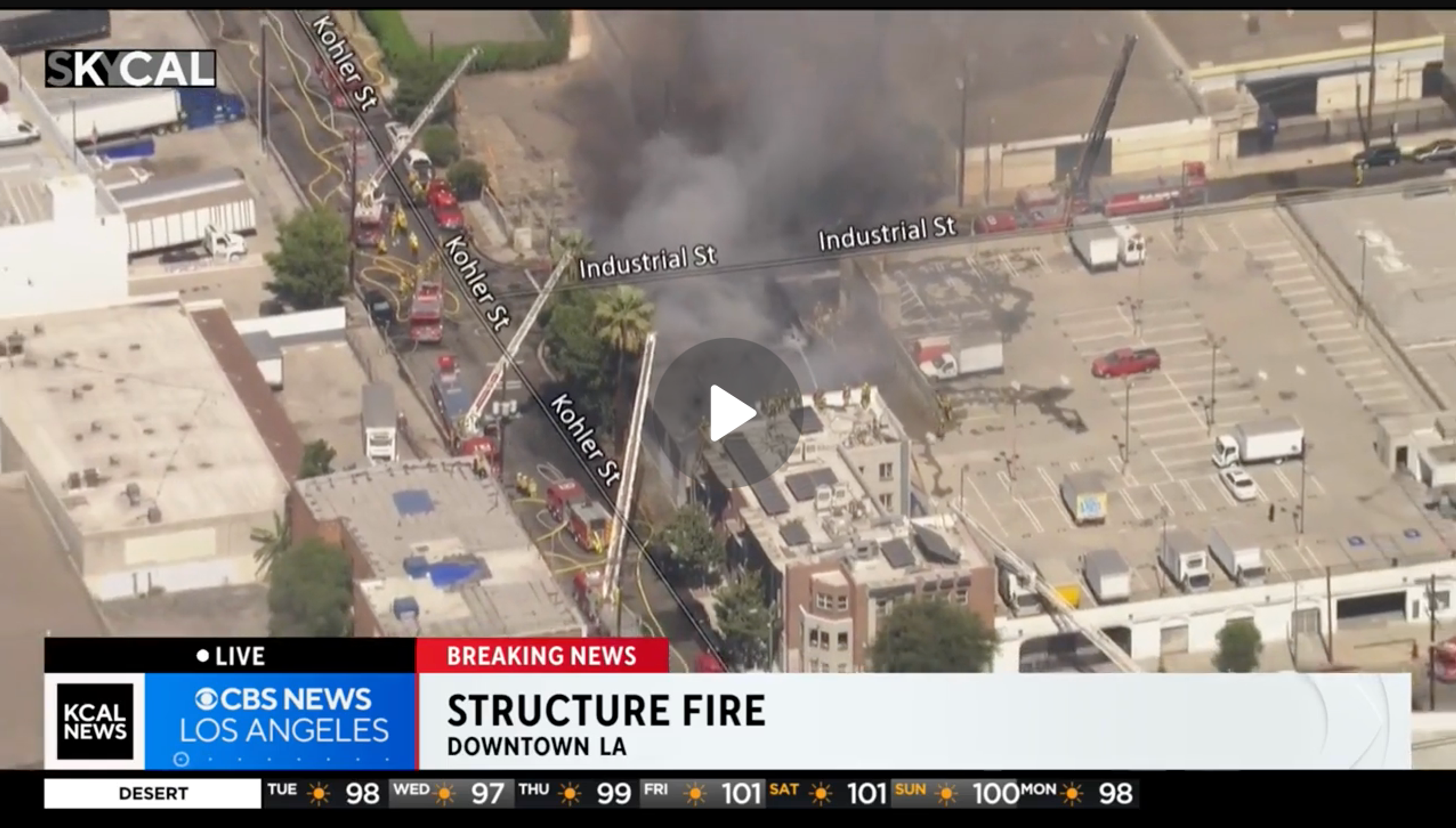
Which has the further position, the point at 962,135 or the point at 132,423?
the point at 962,135

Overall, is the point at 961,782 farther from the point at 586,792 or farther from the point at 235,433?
the point at 235,433

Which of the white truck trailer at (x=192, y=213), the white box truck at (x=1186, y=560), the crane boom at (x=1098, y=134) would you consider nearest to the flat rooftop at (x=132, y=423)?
the white truck trailer at (x=192, y=213)

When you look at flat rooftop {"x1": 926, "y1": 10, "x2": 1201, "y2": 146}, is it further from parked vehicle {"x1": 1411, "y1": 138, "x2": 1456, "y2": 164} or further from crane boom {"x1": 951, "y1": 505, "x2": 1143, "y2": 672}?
crane boom {"x1": 951, "y1": 505, "x2": 1143, "y2": 672}

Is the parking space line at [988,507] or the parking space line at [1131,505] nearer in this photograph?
the parking space line at [988,507]

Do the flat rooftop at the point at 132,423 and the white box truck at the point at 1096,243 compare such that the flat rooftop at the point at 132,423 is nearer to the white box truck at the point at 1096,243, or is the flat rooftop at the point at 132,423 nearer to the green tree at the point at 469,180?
the green tree at the point at 469,180

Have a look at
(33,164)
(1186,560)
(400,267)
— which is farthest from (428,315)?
(1186,560)

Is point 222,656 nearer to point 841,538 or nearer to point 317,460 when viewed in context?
point 317,460

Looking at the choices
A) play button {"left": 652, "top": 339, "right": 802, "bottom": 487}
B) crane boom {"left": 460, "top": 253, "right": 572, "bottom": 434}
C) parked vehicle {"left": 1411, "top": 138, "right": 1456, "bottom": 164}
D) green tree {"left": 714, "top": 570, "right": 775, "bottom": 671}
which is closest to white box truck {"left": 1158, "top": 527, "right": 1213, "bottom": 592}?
play button {"left": 652, "top": 339, "right": 802, "bottom": 487}

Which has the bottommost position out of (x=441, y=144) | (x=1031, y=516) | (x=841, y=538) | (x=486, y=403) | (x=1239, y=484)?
(x=841, y=538)

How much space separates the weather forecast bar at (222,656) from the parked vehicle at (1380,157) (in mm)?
6336

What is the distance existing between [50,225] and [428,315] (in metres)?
1.73

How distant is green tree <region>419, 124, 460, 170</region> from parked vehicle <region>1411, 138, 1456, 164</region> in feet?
14.7

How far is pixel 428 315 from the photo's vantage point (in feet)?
86.7

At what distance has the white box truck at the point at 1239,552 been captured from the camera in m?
25.4
